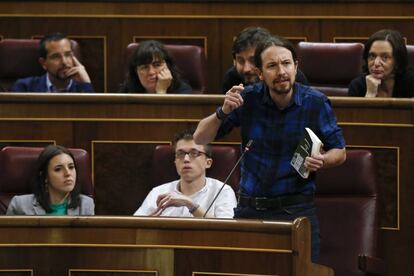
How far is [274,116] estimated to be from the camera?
1.94 metres

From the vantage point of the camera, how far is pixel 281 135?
75.9 inches

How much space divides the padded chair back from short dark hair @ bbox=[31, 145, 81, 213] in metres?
0.73

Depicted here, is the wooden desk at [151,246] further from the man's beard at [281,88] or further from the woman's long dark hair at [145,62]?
the woman's long dark hair at [145,62]

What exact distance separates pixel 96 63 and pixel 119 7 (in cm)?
16

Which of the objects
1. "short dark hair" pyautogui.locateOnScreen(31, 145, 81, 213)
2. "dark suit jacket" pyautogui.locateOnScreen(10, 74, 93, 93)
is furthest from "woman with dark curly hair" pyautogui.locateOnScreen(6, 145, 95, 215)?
"dark suit jacket" pyautogui.locateOnScreen(10, 74, 93, 93)

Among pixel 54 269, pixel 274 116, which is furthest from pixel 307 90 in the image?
pixel 54 269

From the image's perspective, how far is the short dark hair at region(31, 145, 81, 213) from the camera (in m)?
2.29

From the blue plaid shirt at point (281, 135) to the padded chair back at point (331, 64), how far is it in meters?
0.83

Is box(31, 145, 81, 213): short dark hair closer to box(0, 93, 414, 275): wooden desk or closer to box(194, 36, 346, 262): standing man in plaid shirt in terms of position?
box(0, 93, 414, 275): wooden desk

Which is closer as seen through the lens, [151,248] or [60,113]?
[151,248]

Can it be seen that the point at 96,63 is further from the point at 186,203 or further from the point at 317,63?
the point at 186,203

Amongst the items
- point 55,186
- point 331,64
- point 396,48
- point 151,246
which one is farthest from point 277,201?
point 331,64

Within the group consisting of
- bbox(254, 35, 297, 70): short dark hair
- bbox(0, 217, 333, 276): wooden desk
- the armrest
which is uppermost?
bbox(254, 35, 297, 70): short dark hair

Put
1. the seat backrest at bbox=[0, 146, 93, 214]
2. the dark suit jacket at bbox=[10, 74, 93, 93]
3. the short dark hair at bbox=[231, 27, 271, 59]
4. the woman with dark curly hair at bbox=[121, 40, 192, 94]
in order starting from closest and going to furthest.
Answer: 1. the seat backrest at bbox=[0, 146, 93, 214]
2. the short dark hair at bbox=[231, 27, 271, 59]
3. the woman with dark curly hair at bbox=[121, 40, 192, 94]
4. the dark suit jacket at bbox=[10, 74, 93, 93]
